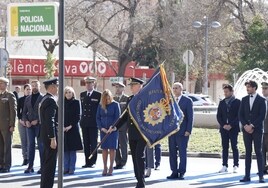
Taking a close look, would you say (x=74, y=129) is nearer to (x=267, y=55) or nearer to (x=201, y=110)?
(x=201, y=110)

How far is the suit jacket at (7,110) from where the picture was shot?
16984 millimetres

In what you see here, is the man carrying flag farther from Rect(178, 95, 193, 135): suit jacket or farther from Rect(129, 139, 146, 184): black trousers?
Rect(178, 95, 193, 135): suit jacket

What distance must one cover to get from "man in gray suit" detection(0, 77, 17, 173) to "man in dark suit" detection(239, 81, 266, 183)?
4998 mm

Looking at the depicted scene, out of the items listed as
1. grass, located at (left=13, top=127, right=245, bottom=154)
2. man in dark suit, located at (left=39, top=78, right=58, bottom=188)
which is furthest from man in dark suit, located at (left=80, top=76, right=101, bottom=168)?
man in dark suit, located at (left=39, top=78, right=58, bottom=188)

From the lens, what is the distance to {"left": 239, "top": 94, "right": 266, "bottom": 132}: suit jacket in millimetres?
15242

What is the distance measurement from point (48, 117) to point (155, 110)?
1.92 meters

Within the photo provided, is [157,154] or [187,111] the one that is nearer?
[187,111]

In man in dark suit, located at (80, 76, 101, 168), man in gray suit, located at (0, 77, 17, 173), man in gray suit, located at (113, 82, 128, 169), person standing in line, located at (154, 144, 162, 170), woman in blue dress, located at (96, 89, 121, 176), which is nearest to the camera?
woman in blue dress, located at (96, 89, 121, 176)

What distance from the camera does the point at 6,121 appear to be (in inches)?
674

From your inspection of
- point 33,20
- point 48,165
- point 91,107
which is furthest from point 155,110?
point 91,107

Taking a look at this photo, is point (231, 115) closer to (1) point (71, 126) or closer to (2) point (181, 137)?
(2) point (181, 137)

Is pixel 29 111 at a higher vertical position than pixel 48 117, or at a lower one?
higher

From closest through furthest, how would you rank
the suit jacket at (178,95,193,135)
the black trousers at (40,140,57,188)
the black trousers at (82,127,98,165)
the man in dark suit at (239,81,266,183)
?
the black trousers at (40,140,57,188) < the man in dark suit at (239,81,266,183) < the suit jacket at (178,95,193,135) < the black trousers at (82,127,98,165)

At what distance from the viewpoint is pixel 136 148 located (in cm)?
1367
